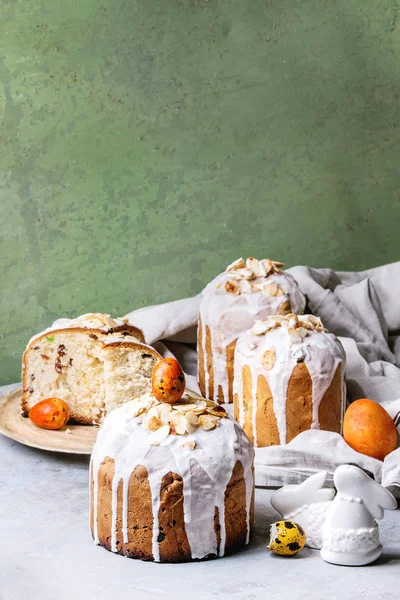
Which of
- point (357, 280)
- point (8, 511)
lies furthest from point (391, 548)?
point (357, 280)

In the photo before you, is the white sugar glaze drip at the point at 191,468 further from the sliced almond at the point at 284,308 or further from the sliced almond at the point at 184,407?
the sliced almond at the point at 284,308

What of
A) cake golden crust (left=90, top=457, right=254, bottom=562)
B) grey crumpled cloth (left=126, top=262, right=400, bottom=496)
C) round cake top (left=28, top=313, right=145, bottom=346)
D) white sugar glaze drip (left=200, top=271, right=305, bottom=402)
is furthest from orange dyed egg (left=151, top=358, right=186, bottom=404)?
white sugar glaze drip (left=200, top=271, right=305, bottom=402)

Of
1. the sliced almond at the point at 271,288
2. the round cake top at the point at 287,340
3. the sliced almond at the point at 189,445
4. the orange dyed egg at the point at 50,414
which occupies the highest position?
the sliced almond at the point at 271,288

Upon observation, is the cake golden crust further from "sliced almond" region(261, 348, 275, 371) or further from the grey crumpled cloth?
"sliced almond" region(261, 348, 275, 371)

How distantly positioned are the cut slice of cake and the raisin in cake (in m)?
0.21

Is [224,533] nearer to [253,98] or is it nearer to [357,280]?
[357,280]

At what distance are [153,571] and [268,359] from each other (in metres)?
0.73

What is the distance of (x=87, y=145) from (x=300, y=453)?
1461 millimetres

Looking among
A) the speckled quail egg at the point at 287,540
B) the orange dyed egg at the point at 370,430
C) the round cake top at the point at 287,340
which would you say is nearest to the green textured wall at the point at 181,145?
the round cake top at the point at 287,340

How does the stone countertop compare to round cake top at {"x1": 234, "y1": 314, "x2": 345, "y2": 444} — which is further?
round cake top at {"x1": 234, "y1": 314, "x2": 345, "y2": 444}

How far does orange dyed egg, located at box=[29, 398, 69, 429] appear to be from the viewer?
7.78 ft

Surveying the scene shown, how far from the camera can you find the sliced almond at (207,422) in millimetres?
1750

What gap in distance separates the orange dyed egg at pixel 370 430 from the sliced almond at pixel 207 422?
1.72ft

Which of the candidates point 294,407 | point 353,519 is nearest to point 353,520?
point 353,519
